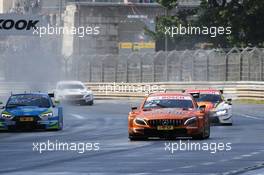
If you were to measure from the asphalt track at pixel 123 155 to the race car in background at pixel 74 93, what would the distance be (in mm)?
23115

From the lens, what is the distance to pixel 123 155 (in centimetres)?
2105

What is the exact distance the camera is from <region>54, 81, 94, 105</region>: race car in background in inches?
2205

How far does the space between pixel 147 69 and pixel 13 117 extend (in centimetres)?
3142

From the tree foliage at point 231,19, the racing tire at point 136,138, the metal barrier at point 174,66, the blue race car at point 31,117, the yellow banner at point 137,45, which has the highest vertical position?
the tree foliage at point 231,19

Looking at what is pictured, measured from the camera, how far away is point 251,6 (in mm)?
71125

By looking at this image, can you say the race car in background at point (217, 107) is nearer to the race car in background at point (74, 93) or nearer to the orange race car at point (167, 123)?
the orange race car at point (167, 123)

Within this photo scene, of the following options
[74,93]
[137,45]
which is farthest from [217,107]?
[137,45]

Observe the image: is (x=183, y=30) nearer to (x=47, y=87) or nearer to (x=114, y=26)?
(x=47, y=87)

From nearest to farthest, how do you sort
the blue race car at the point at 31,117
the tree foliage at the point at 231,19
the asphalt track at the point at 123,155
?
the asphalt track at the point at 123,155, the blue race car at the point at 31,117, the tree foliage at the point at 231,19

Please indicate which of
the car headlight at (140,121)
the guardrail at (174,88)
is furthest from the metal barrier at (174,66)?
the car headlight at (140,121)

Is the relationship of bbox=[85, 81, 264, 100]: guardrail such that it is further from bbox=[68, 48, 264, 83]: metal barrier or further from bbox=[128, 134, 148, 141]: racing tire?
bbox=[128, 134, 148, 141]: racing tire

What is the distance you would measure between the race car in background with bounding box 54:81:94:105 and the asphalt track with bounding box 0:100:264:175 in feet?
75.8

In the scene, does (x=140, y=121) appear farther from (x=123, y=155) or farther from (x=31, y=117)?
(x=31, y=117)

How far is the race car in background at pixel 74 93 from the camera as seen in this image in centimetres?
5600
